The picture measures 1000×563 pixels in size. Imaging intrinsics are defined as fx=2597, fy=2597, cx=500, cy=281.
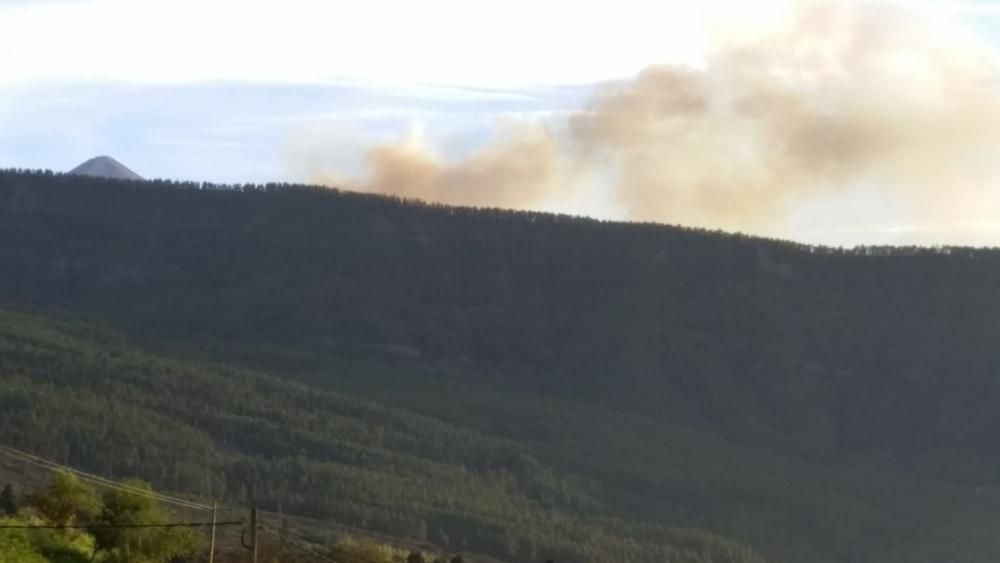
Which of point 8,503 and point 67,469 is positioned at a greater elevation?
point 67,469

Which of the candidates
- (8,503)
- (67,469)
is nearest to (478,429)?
(67,469)

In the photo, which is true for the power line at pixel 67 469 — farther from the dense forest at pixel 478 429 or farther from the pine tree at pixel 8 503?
the pine tree at pixel 8 503

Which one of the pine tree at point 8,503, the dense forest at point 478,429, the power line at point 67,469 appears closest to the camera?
the pine tree at point 8,503

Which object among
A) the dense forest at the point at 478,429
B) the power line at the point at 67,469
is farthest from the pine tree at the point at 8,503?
the dense forest at the point at 478,429

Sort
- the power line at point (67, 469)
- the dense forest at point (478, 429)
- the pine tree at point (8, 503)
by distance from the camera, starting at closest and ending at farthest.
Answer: the pine tree at point (8, 503) < the power line at point (67, 469) < the dense forest at point (478, 429)

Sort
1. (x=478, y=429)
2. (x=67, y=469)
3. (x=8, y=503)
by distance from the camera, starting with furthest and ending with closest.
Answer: (x=478, y=429) < (x=67, y=469) < (x=8, y=503)

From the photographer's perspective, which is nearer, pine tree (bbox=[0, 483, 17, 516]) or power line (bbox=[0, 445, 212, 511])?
pine tree (bbox=[0, 483, 17, 516])

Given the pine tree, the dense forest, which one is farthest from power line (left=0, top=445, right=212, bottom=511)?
the pine tree

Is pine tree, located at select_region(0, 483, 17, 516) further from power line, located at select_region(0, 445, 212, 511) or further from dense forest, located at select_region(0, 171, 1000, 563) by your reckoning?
dense forest, located at select_region(0, 171, 1000, 563)

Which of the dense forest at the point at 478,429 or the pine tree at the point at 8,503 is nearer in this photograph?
the pine tree at the point at 8,503

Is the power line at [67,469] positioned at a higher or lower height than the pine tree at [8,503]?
lower

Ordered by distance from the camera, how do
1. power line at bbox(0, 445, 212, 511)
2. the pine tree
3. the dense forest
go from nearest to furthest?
the pine tree, power line at bbox(0, 445, 212, 511), the dense forest

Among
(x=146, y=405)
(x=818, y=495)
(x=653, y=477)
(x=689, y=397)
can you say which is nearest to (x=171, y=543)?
(x=146, y=405)

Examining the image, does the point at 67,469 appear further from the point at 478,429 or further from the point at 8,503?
the point at 478,429
